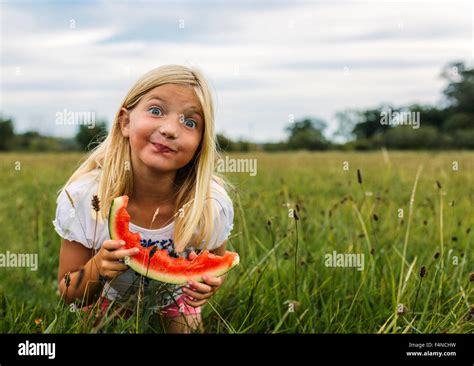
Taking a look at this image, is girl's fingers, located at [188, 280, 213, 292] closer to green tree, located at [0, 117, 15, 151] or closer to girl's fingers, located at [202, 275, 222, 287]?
girl's fingers, located at [202, 275, 222, 287]

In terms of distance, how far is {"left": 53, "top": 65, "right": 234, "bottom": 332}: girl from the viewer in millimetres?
2039

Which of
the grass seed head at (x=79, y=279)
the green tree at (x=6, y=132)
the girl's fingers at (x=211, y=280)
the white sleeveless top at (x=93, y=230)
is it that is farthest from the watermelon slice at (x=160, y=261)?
the green tree at (x=6, y=132)

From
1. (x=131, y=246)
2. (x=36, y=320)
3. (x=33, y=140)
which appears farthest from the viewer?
(x=33, y=140)

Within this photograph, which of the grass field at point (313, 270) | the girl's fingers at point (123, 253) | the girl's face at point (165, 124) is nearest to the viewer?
the girl's fingers at point (123, 253)

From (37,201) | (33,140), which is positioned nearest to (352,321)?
(33,140)

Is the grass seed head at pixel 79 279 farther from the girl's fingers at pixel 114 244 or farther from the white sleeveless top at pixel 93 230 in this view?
the girl's fingers at pixel 114 244

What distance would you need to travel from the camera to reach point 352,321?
7.26 feet

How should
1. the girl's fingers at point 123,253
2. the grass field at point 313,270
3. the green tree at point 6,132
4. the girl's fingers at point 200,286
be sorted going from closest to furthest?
1. the girl's fingers at point 123,253
2. the girl's fingers at point 200,286
3. the grass field at point 313,270
4. the green tree at point 6,132

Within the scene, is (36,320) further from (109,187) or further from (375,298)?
(375,298)

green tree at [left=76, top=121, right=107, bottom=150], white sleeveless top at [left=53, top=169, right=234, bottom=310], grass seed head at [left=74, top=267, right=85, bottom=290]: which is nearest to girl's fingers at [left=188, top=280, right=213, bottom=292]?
white sleeveless top at [left=53, top=169, right=234, bottom=310]

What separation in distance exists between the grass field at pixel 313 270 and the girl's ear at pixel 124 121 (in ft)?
1.52

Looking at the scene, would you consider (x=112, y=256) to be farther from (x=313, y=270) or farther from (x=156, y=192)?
(x=313, y=270)

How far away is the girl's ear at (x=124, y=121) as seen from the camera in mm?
2102
